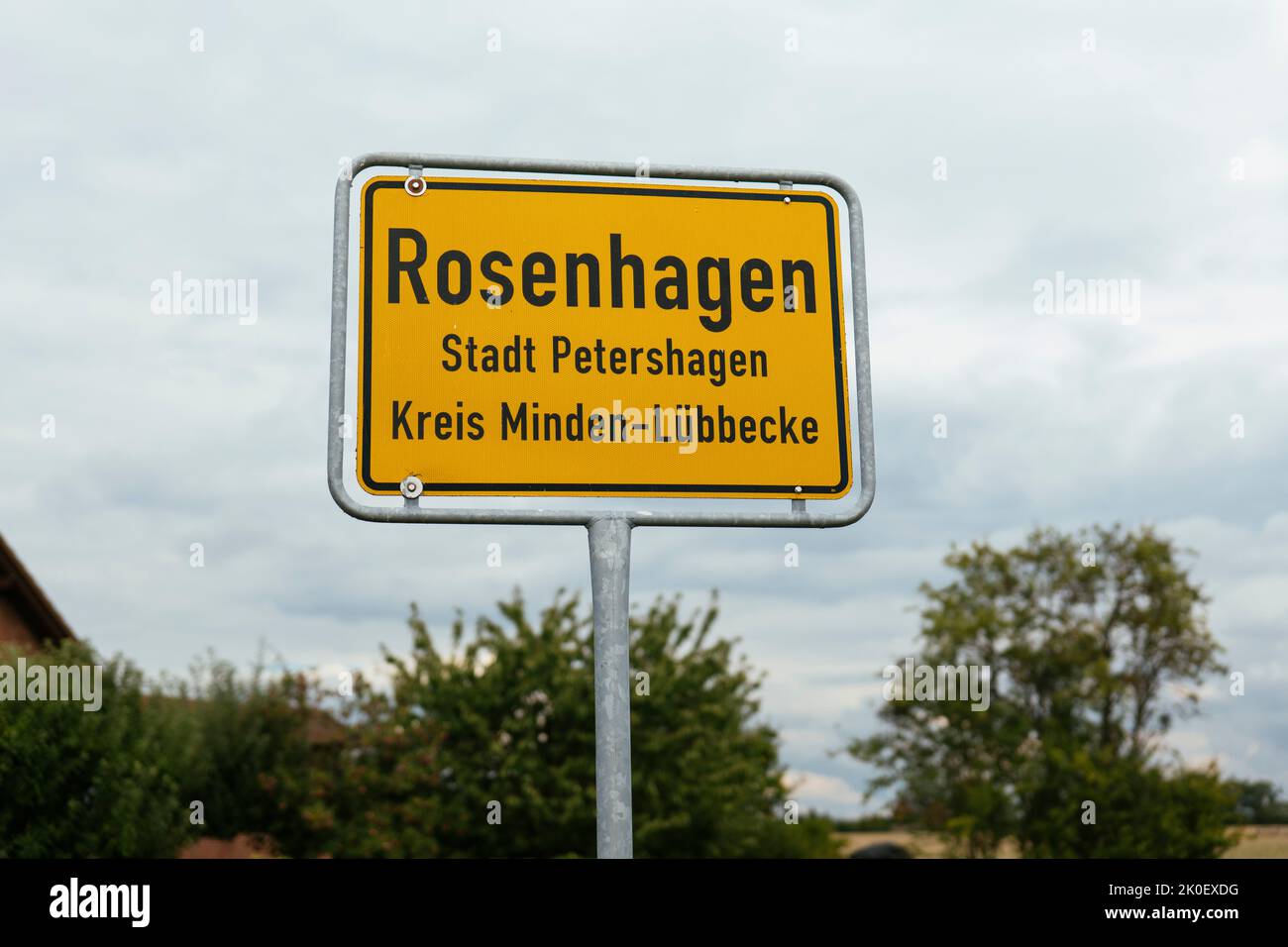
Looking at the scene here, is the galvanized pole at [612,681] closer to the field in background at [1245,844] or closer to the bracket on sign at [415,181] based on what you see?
the bracket on sign at [415,181]

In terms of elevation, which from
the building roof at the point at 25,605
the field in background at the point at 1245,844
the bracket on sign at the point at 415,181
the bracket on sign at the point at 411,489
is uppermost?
the building roof at the point at 25,605

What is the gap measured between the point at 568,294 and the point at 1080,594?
97.3ft

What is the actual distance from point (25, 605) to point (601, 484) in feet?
88.8

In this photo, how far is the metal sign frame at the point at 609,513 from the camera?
2477mm

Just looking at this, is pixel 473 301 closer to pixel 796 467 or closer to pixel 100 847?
pixel 796 467

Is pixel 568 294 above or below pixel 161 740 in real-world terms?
above

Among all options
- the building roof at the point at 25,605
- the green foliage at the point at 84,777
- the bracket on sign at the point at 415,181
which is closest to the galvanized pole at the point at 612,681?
the bracket on sign at the point at 415,181

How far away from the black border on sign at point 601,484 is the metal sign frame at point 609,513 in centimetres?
4

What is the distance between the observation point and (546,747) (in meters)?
23.1

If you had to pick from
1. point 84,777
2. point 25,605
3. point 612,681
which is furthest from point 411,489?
point 25,605

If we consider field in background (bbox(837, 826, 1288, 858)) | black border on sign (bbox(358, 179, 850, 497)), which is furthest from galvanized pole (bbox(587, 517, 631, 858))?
field in background (bbox(837, 826, 1288, 858))

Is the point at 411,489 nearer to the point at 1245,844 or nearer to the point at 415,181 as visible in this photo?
the point at 415,181

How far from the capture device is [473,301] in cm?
291
